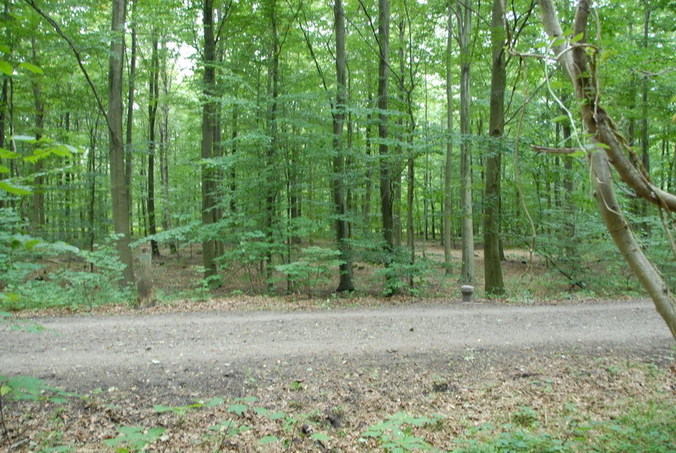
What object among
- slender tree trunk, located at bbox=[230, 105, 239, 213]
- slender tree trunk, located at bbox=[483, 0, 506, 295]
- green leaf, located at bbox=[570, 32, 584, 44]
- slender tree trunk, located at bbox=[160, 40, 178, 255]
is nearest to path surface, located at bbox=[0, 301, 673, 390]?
slender tree trunk, located at bbox=[483, 0, 506, 295]

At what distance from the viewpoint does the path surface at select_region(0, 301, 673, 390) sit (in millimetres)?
5738

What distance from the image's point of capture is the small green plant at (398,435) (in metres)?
3.50

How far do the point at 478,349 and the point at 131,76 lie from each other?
16.3m

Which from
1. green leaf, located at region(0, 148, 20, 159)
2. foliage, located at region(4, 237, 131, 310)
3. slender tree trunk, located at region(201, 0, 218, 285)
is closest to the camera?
green leaf, located at region(0, 148, 20, 159)

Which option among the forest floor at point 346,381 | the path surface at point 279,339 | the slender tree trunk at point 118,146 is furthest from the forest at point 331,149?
the forest floor at point 346,381

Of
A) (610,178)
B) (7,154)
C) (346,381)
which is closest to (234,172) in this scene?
Result: (346,381)

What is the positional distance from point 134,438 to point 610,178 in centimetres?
343

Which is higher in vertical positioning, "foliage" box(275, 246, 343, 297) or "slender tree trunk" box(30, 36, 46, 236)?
"slender tree trunk" box(30, 36, 46, 236)

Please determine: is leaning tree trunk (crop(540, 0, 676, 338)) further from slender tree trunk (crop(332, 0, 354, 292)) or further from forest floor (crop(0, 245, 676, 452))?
slender tree trunk (crop(332, 0, 354, 292))

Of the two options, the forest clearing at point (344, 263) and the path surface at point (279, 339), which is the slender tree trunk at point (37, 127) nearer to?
the forest clearing at point (344, 263)

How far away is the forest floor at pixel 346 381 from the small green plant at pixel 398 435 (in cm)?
2

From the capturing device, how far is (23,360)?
5.94 meters

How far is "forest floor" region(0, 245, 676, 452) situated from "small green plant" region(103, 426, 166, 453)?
0.07 ft

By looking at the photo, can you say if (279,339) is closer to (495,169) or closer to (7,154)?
(7,154)
